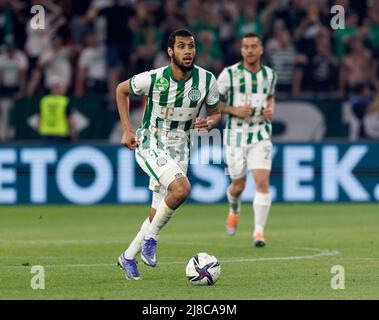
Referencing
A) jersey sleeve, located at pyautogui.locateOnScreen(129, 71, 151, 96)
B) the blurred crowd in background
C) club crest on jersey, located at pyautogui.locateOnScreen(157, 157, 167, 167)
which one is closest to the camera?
club crest on jersey, located at pyautogui.locateOnScreen(157, 157, 167, 167)

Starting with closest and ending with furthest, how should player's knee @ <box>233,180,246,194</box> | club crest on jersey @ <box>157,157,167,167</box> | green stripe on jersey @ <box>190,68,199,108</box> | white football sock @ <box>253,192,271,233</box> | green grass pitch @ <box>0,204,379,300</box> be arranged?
green grass pitch @ <box>0,204,379,300</box>, club crest on jersey @ <box>157,157,167,167</box>, green stripe on jersey @ <box>190,68,199,108</box>, white football sock @ <box>253,192,271,233</box>, player's knee @ <box>233,180,246,194</box>

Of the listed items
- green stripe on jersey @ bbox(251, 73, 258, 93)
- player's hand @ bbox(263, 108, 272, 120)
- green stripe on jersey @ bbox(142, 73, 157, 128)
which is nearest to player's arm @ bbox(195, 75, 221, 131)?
green stripe on jersey @ bbox(142, 73, 157, 128)

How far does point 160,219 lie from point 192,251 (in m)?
3.17

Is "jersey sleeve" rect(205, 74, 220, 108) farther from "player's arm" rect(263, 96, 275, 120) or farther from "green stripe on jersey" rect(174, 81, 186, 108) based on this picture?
"player's arm" rect(263, 96, 275, 120)

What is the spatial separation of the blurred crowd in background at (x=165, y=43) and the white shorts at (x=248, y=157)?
6853 mm

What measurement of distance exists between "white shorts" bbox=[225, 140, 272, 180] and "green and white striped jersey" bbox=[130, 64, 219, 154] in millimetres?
4160

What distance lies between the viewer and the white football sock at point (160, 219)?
37.5 feet

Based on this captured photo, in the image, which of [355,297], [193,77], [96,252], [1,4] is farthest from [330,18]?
[355,297]

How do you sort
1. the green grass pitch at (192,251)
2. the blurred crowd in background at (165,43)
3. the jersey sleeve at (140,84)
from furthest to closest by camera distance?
the blurred crowd in background at (165,43), the jersey sleeve at (140,84), the green grass pitch at (192,251)

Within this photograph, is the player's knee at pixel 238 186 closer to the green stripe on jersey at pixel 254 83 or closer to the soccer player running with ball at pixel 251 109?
the soccer player running with ball at pixel 251 109

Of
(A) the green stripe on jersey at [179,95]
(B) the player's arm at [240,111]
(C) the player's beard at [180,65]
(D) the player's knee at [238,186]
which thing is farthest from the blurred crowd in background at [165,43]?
(C) the player's beard at [180,65]

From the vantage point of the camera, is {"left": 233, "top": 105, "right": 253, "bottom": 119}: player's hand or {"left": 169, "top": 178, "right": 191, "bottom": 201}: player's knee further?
{"left": 233, "top": 105, "right": 253, "bottom": 119}: player's hand

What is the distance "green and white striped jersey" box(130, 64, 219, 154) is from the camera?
38.8ft
